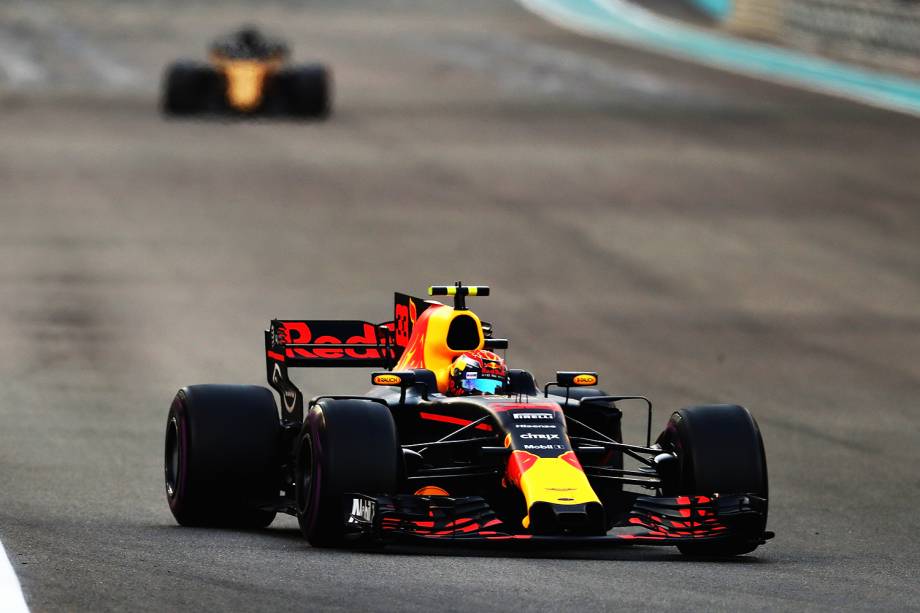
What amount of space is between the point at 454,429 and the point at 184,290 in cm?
1405

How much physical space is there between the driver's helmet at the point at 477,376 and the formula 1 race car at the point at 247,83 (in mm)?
27856

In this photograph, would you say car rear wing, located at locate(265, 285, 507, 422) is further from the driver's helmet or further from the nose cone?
the nose cone

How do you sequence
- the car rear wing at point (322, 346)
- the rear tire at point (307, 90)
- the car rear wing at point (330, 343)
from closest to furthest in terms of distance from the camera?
the car rear wing at point (322, 346) → the car rear wing at point (330, 343) → the rear tire at point (307, 90)

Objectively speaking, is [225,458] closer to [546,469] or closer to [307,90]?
[546,469]

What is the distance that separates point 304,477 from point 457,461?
100 cm

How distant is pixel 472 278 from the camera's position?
27.6m

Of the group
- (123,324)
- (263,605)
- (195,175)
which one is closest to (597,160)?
(195,175)

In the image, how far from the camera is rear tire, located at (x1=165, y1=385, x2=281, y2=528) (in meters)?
12.9

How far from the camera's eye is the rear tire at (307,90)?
4116 centimetres

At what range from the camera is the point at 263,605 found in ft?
30.1

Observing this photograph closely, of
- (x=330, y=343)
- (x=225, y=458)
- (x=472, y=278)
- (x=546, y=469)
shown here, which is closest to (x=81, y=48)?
(x=472, y=278)

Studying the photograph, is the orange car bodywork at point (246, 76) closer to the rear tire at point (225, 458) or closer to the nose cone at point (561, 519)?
the rear tire at point (225, 458)

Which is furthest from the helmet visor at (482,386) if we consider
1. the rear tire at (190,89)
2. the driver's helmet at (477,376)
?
the rear tire at (190,89)

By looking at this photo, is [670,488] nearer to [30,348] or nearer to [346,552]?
[346,552]
